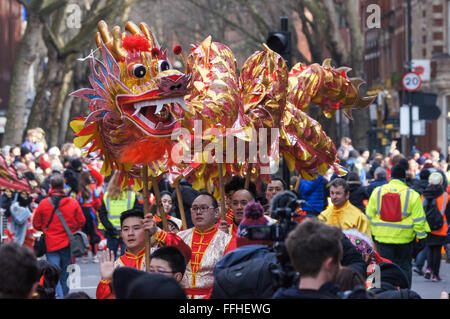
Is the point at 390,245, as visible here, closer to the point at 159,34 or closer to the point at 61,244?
the point at 61,244

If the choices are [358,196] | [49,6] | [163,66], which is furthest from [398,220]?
[49,6]

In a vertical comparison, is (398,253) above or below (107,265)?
below

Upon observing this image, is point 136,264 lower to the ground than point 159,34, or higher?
lower

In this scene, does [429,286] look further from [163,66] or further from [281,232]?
[281,232]

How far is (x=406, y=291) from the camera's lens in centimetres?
527

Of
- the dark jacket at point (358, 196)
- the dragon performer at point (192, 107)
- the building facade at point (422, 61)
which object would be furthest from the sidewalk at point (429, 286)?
the building facade at point (422, 61)

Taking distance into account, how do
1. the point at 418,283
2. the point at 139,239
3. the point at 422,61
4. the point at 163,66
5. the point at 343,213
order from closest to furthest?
the point at 139,239 → the point at 163,66 → the point at 343,213 → the point at 418,283 → the point at 422,61

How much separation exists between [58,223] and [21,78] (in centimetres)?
1700

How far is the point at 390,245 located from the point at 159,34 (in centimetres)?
3571

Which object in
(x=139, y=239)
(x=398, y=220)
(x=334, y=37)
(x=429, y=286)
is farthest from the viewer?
(x=334, y=37)

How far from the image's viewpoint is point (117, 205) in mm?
13773

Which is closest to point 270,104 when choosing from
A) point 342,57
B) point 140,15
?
point 342,57

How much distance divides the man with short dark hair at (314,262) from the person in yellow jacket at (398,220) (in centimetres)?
705

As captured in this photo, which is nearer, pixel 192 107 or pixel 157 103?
pixel 157 103
